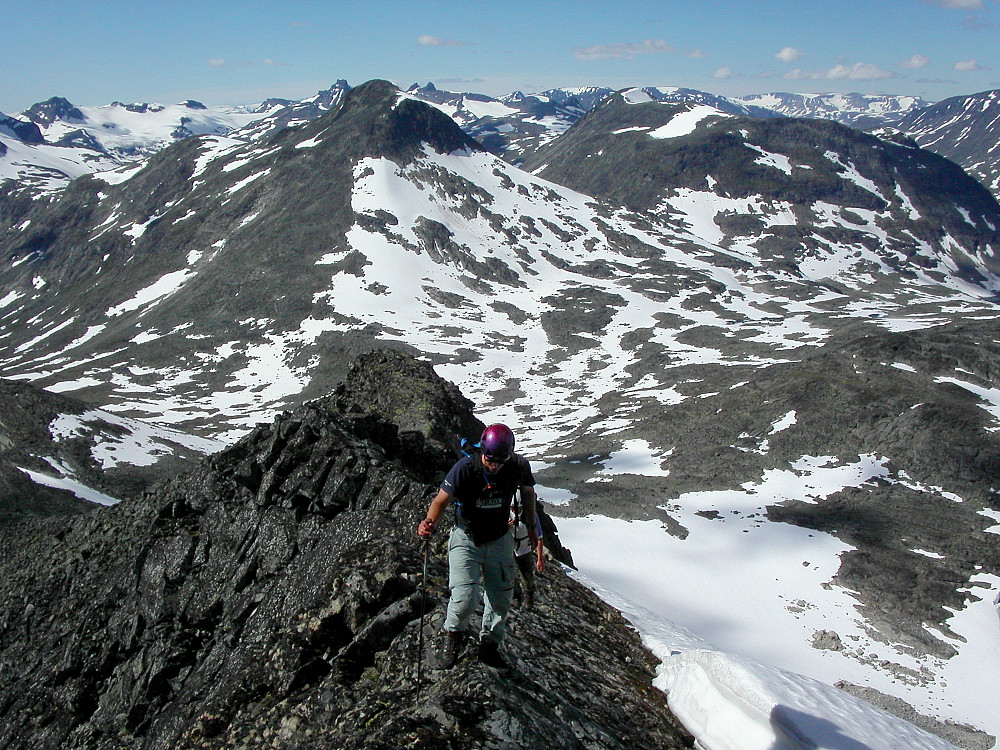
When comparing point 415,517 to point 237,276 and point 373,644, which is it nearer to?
point 373,644

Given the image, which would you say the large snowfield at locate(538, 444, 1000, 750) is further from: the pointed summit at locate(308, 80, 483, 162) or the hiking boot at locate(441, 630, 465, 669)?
the pointed summit at locate(308, 80, 483, 162)

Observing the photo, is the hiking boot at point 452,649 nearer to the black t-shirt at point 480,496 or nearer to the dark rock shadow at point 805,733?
the black t-shirt at point 480,496

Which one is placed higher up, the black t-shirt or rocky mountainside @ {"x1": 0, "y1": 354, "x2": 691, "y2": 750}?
the black t-shirt

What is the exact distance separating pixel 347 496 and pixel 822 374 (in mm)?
72340

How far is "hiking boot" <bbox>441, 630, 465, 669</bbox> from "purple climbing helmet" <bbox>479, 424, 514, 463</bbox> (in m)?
2.51

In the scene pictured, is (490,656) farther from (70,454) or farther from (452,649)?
(70,454)

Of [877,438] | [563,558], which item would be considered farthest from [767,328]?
[563,558]

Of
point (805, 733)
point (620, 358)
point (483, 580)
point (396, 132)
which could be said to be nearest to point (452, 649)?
point (483, 580)

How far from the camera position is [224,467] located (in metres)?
20.1

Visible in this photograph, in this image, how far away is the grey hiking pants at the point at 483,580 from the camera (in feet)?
29.9

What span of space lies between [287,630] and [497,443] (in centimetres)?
566

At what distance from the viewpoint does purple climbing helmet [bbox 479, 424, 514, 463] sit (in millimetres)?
8938

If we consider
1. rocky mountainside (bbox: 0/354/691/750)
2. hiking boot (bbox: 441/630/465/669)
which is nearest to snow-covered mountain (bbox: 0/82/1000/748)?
rocky mountainside (bbox: 0/354/691/750)

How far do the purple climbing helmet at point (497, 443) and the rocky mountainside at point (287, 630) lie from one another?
2.93 meters
